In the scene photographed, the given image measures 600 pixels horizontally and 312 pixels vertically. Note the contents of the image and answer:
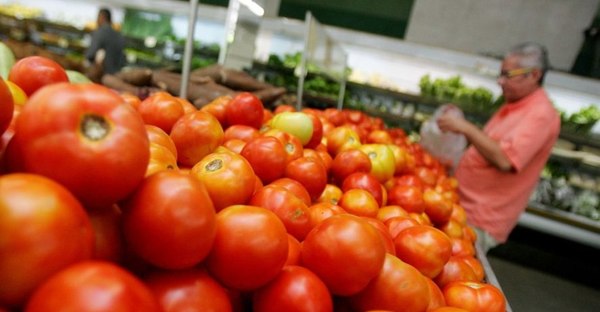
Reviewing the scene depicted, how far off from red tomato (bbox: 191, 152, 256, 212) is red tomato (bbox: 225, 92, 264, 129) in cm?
69

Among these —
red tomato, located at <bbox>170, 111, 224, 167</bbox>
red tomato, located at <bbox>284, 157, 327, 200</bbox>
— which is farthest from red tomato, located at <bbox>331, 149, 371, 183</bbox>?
red tomato, located at <bbox>170, 111, 224, 167</bbox>

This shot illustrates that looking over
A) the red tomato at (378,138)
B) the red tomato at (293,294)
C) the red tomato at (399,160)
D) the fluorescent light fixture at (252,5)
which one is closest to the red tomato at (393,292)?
the red tomato at (293,294)

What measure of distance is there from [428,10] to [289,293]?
6919 mm

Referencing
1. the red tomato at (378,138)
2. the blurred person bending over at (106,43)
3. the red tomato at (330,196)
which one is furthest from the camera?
the blurred person bending over at (106,43)

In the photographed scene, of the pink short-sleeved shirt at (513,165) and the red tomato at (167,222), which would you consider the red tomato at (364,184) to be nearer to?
the red tomato at (167,222)

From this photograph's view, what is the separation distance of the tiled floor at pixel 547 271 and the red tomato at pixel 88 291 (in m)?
4.49

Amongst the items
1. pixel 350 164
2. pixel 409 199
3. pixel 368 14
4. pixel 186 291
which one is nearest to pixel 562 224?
pixel 368 14

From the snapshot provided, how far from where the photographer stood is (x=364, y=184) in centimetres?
140

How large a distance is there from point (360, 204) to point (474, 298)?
435mm

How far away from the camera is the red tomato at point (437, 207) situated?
1.67 m

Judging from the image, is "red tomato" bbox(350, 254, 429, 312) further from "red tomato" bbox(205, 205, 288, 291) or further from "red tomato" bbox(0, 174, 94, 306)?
"red tomato" bbox(0, 174, 94, 306)

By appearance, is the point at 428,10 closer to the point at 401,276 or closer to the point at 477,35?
the point at 477,35

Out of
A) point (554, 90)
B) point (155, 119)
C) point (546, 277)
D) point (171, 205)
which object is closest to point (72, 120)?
point (171, 205)

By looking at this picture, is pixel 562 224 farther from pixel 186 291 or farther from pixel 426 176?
pixel 186 291
